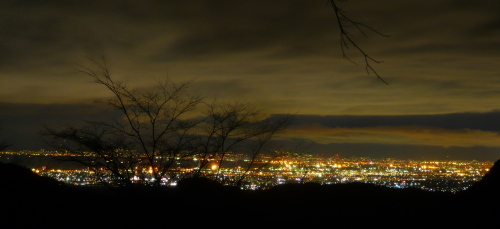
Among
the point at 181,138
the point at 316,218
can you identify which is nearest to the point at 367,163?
the point at 181,138

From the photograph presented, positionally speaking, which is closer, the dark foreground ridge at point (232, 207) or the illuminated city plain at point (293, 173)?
the dark foreground ridge at point (232, 207)

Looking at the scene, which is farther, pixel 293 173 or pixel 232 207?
pixel 293 173

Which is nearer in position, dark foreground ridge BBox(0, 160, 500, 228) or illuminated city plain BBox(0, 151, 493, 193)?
dark foreground ridge BBox(0, 160, 500, 228)

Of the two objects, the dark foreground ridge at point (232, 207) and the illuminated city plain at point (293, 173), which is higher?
the illuminated city plain at point (293, 173)

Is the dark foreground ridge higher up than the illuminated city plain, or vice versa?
the illuminated city plain

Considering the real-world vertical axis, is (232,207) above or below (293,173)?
below

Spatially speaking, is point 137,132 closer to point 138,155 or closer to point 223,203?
point 138,155
